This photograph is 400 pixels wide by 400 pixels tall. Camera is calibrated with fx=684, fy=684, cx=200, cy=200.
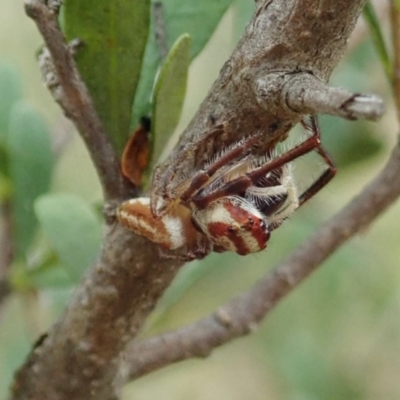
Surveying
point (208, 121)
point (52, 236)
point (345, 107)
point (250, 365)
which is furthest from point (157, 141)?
point (250, 365)

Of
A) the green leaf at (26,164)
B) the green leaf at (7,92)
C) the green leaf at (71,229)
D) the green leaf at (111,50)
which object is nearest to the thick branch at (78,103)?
the green leaf at (111,50)

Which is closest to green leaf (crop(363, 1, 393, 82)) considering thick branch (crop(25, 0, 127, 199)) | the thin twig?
the thin twig

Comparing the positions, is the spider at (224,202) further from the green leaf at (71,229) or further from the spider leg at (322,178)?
the green leaf at (71,229)

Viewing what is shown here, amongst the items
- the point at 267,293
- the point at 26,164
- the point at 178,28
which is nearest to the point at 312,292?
the point at 267,293

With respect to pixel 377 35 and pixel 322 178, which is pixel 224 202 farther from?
pixel 377 35

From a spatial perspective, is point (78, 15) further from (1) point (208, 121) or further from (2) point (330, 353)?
(2) point (330, 353)
